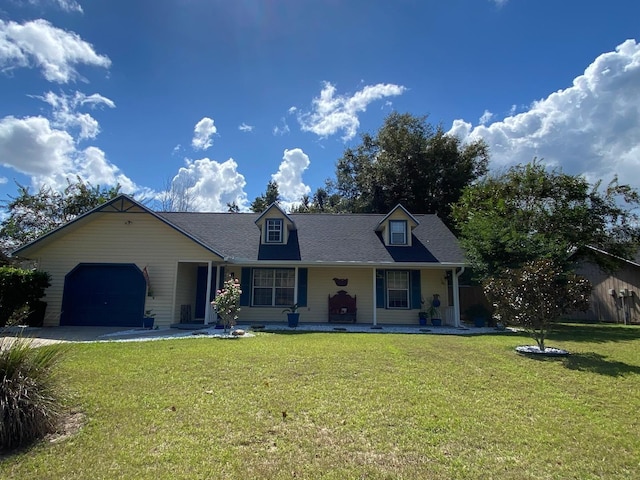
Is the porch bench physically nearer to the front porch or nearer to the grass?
the front porch

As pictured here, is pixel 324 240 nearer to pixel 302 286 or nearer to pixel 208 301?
pixel 302 286

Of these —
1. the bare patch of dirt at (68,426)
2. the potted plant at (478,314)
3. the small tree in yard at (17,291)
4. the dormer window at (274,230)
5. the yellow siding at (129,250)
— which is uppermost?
the dormer window at (274,230)

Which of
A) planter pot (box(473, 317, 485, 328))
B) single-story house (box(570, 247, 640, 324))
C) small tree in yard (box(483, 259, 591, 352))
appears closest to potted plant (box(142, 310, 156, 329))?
small tree in yard (box(483, 259, 591, 352))

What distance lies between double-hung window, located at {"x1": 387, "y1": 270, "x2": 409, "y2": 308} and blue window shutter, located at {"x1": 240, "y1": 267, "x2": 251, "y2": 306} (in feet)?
20.4

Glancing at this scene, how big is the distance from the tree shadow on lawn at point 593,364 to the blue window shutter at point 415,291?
7101 mm

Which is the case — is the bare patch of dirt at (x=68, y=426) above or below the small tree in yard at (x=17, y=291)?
below

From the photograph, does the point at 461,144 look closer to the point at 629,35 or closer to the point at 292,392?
the point at 629,35

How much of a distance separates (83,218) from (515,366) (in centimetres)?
1489

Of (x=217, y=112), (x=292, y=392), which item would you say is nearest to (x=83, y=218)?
(x=217, y=112)

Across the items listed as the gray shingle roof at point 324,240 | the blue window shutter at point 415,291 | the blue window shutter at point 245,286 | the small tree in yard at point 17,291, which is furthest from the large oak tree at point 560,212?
the small tree in yard at point 17,291

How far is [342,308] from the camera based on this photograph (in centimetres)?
1552

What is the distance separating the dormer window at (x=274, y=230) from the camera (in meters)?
16.5

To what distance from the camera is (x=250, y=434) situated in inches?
154

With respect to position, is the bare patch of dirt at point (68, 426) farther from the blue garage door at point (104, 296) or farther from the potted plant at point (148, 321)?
→ the blue garage door at point (104, 296)
